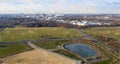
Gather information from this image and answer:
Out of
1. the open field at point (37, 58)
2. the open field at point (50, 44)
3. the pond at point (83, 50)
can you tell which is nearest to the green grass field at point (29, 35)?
the open field at point (50, 44)

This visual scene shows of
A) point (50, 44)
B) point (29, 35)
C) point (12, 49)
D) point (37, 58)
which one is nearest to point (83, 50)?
point (50, 44)

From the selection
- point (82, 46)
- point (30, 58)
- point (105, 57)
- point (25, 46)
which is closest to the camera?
point (30, 58)

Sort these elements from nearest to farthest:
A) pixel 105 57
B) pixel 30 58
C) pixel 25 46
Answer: pixel 30 58, pixel 105 57, pixel 25 46

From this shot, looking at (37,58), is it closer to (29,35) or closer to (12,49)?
(12,49)

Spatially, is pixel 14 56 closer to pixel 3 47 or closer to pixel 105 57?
pixel 3 47

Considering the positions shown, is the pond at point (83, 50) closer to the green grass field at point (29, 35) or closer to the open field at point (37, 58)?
the open field at point (37, 58)

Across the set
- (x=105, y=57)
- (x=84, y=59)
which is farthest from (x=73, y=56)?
(x=105, y=57)
